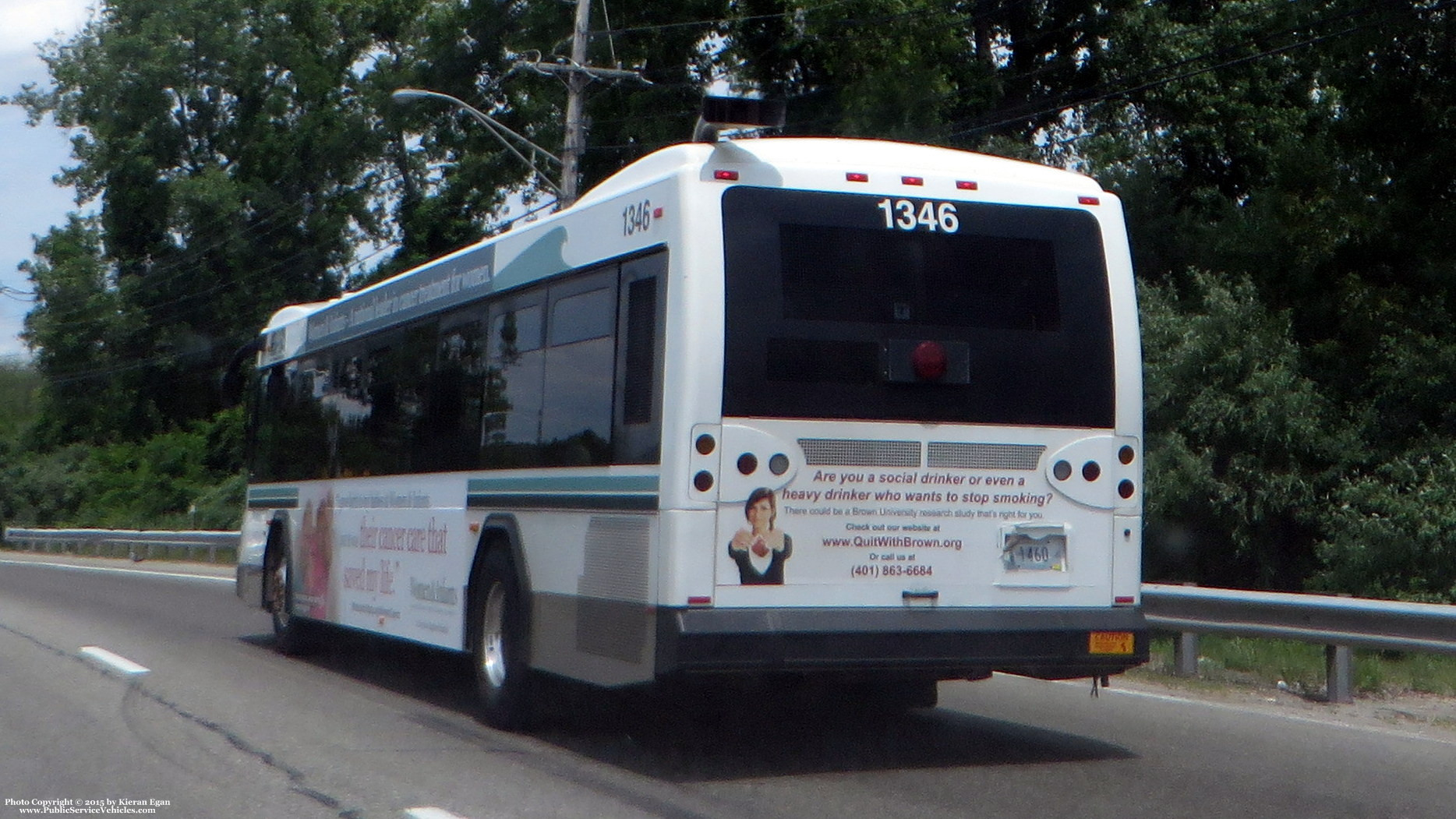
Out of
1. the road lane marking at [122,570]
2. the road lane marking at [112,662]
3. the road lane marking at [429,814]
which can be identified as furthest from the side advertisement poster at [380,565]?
the road lane marking at [122,570]

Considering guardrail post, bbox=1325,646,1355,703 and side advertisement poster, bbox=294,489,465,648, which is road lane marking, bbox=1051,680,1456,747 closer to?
guardrail post, bbox=1325,646,1355,703

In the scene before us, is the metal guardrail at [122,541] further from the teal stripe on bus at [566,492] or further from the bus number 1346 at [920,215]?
the bus number 1346 at [920,215]

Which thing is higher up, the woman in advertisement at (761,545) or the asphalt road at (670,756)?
the woman in advertisement at (761,545)

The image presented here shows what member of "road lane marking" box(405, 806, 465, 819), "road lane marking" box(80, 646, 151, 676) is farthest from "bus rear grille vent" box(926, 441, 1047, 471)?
"road lane marking" box(80, 646, 151, 676)

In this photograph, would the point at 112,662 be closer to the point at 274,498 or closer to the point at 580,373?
the point at 274,498

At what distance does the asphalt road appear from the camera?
766 cm

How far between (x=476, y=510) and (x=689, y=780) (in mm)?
2928

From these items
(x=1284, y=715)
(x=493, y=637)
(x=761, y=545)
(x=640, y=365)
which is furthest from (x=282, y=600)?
(x=1284, y=715)

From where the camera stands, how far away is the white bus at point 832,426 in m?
8.15

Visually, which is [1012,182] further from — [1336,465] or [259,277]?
[259,277]

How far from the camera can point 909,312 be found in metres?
8.59

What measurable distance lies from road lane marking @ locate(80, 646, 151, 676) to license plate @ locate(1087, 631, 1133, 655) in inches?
297

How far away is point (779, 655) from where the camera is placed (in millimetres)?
8086

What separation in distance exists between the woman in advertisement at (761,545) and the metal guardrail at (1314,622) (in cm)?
286
